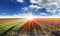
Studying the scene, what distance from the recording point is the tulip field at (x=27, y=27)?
4469 millimetres

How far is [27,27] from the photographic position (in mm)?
4480

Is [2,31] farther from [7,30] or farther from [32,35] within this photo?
[32,35]

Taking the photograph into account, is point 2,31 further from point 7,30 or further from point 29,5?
point 29,5

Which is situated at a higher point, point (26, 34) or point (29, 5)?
point (29, 5)

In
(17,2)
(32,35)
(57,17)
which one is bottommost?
(32,35)

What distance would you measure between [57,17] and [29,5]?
56cm

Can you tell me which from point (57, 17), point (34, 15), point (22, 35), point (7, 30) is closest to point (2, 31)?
point (7, 30)

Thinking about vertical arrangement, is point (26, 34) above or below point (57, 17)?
below

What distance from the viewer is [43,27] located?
4.49 meters

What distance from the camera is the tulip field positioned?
4.47 metres

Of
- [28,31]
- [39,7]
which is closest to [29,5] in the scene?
[39,7]

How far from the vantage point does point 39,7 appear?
4.51 m

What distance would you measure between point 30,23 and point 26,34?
0.70 feet

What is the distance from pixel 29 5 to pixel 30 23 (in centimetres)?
33
